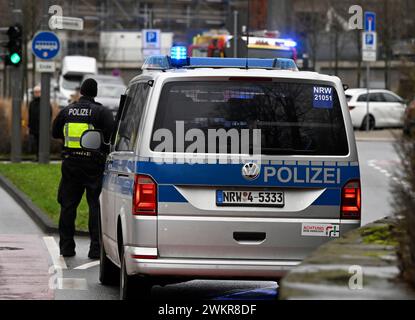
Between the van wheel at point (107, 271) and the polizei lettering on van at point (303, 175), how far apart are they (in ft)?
9.01

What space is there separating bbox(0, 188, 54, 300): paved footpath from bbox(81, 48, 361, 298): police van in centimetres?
174

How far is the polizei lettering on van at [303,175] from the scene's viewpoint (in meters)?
9.52

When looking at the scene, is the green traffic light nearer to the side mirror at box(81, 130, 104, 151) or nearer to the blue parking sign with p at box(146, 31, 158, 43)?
the side mirror at box(81, 130, 104, 151)

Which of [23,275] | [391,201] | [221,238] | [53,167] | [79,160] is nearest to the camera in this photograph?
[391,201]

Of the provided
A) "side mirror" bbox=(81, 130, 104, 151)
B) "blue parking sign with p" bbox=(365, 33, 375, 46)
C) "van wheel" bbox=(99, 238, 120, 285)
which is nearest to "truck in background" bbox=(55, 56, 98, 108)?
Result: "blue parking sign with p" bbox=(365, 33, 375, 46)

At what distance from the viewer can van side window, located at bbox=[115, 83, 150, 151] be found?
32.8 ft

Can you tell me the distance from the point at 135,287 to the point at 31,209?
10126 millimetres

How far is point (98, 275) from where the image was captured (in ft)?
42.0

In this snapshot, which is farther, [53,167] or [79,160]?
[53,167]

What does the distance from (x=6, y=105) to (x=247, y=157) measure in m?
26.8

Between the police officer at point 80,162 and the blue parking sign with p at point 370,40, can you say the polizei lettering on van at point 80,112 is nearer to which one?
the police officer at point 80,162

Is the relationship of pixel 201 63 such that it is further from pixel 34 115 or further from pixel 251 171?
pixel 34 115

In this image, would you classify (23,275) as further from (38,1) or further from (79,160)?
(38,1)
